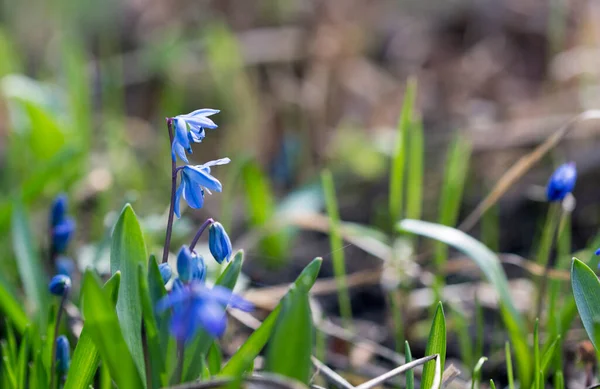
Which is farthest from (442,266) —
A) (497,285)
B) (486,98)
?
(486,98)

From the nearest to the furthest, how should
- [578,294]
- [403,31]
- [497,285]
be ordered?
[578,294] < [497,285] < [403,31]

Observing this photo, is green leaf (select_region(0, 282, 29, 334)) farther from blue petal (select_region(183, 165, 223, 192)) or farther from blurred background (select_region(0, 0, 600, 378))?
blue petal (select_region(183, 165, 223, 192))

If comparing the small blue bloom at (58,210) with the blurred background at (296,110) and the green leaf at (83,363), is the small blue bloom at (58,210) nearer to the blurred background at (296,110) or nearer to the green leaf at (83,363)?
the blurred background at (296,110)

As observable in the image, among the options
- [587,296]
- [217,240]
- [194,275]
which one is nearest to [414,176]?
[587,296]

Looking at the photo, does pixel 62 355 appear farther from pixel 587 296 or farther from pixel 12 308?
pixel 587 296

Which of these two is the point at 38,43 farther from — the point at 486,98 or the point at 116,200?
the point at 486,98

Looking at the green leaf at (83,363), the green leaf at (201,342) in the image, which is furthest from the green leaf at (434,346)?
the green leaf at (83,363)

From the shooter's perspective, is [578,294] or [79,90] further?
[79,90]
